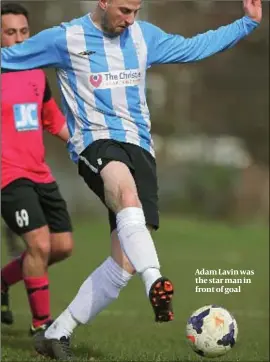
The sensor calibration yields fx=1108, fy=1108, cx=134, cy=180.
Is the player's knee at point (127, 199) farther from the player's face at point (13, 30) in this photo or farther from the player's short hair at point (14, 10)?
the player's short hair at point (14, 10)

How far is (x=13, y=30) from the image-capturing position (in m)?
7.67

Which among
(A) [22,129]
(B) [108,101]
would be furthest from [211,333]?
(A) [22,129]

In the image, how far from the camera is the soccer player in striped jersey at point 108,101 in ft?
20.5

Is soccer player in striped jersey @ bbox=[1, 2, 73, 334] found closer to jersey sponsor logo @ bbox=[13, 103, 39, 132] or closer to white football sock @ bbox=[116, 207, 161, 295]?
jersey sponsor logo @ bbox=[13, 103, 39, 132]

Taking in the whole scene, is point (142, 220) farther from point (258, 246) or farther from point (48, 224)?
point (258, 246)

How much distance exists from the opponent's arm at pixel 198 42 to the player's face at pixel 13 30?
1.45 m

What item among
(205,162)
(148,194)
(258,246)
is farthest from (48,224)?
(205,162)

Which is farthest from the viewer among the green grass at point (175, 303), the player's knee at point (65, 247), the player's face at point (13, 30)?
the player's knee at point (65, 247)

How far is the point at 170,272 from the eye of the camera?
15.0 meters

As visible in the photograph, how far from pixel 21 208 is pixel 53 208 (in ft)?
1.35

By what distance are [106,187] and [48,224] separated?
208 cm

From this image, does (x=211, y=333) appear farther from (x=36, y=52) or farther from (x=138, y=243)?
(x=36, y=52)

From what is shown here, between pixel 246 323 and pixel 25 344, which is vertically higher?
pixel 25 344

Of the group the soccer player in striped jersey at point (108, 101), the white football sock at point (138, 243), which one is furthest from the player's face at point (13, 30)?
the white football sock at point (138, 243)
